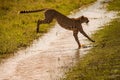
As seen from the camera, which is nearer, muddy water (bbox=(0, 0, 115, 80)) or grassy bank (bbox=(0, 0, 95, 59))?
muddy water (bbox=(0, 0, 115, 80))

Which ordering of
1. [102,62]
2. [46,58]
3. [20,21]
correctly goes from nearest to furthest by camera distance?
[102,62], [46,58], [20,21]

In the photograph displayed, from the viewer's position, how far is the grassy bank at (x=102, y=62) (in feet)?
35.9

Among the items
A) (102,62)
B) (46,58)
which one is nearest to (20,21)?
(46,58)

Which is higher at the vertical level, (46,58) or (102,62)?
(102,62)

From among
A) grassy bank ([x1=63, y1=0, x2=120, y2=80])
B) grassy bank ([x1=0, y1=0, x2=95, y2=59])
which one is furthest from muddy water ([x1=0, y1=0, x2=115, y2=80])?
grassy bank ([x1=0, y1=0, x2=95, y2=59])

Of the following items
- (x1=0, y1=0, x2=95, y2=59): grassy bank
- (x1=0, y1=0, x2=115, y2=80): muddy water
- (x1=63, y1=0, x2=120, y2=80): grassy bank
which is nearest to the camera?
(x1=63, y1=0, x2=120, y2=80): grassy bank

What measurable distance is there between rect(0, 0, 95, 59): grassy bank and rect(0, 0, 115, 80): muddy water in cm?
49

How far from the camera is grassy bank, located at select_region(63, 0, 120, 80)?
10.9 metres

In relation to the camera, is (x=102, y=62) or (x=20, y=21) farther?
(x=20, y=21)

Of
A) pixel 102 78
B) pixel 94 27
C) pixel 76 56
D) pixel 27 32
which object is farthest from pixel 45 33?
pixel 102 78

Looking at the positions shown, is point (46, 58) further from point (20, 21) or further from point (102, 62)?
point (20, 21)

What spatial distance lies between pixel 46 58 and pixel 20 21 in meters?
7.63

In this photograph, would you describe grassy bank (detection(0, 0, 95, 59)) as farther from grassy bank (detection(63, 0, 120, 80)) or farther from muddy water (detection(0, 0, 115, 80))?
A: grassy bank (detection(63, 0, 120, 80))

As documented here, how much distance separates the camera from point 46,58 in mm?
13961
